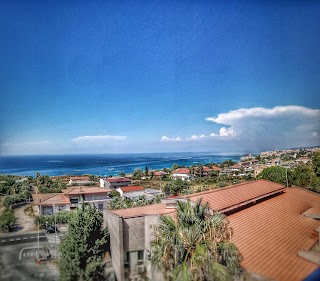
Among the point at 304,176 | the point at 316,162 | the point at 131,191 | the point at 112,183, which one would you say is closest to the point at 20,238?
the point at 316,162

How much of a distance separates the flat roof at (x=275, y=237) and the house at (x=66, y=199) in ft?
23.0

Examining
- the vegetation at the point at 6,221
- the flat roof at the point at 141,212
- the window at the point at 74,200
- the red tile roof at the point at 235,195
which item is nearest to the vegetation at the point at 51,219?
the vegetation at the point at 6,221

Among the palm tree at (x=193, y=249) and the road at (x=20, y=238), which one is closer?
the palm tree at (x=193, y=249)

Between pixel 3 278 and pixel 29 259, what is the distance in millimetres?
860

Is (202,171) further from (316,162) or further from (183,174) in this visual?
(316,162)

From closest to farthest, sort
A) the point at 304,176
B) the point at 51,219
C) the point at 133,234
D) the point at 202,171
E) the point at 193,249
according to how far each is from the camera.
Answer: the point at 193,249 < the point at 133,234 < the point at 51,219 < the point at 304,176 < the point at 202,171

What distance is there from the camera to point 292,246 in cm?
563

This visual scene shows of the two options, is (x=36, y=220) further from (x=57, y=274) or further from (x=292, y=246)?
(x=292, y=246)

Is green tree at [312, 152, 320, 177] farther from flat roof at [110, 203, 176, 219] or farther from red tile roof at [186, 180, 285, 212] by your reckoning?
flat roof at [110, 203, 176, 219]

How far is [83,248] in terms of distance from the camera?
5.41 meters

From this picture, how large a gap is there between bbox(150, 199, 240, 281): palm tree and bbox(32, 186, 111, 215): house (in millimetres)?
7049

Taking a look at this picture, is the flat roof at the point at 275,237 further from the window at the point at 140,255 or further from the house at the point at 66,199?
the house at the point at 66,199

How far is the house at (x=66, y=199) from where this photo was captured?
38.8 ft

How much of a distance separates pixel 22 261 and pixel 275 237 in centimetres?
595
